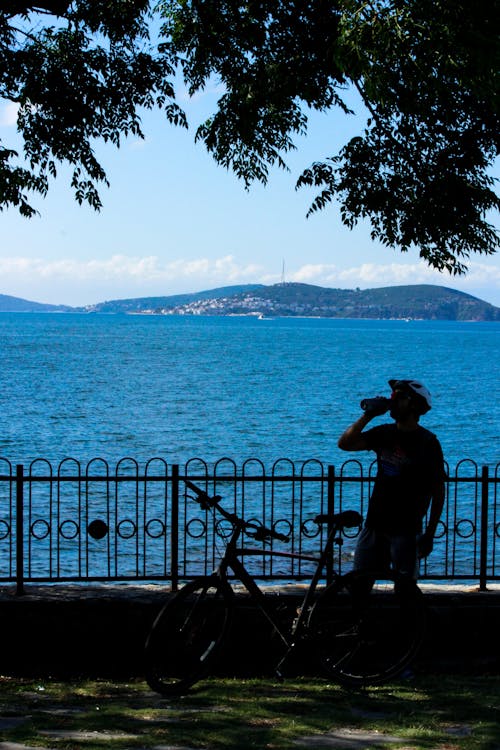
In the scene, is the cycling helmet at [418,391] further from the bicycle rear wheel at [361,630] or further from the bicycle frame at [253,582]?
the bicycle rear wheel at [361,630]

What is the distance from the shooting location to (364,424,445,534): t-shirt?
6754 millimetres

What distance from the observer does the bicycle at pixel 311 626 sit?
6.27 meters

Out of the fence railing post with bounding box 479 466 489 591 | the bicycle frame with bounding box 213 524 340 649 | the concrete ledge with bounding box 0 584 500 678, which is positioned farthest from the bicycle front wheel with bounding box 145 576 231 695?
the fence railing post with bounding box 479 466 489 591

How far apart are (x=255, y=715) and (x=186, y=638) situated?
2.12 ft

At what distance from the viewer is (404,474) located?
675cm

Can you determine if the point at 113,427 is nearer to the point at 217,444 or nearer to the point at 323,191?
the point at 217,444

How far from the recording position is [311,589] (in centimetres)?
647

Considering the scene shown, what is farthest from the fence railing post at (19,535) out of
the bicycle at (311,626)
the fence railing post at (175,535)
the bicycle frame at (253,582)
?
the bicycle frame at (253,582)

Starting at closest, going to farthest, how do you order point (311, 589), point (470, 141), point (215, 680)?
1. point (311, 589)
2. point (215, 680)
3. point (470, 141)

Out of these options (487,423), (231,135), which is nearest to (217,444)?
(487,423)

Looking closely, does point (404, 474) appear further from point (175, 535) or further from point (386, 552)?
point (175, 535)

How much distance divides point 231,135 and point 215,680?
7676mm

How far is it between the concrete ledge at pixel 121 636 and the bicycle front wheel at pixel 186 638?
1792 mm

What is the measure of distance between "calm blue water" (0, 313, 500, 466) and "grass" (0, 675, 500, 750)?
95.7 ft
